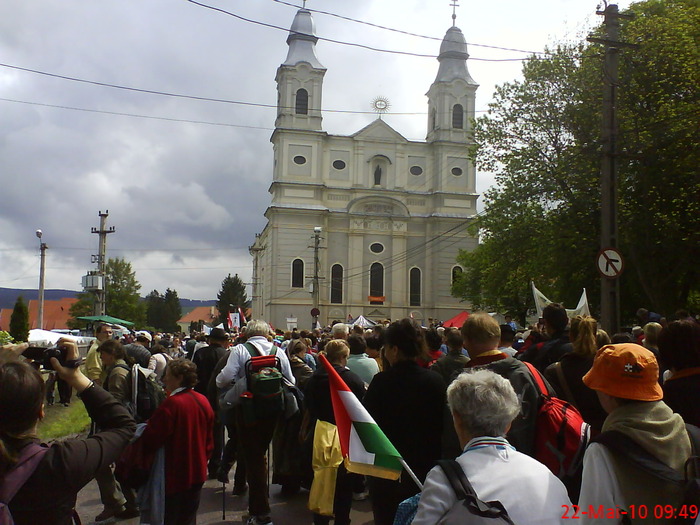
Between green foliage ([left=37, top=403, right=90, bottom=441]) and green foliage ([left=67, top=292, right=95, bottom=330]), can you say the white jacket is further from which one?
green foliage ([left=67, top=292, right=95, bottom=330])

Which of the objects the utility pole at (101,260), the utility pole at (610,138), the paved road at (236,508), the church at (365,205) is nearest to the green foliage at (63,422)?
the paved road at (236,508)

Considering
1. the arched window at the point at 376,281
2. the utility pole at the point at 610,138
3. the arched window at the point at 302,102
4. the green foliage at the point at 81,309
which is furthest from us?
the green foliage at the point at 81,309

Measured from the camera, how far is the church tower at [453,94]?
5909cm

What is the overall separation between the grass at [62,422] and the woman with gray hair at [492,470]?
9311 mm

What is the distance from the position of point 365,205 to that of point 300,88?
1151 cm

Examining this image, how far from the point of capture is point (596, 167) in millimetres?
21625

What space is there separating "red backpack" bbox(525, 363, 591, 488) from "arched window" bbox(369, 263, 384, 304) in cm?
5274

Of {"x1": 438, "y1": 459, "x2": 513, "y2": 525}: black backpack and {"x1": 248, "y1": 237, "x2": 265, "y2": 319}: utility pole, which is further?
{"x1": 248, "y1": 237, "x2": 265, "y2": 319}: utility pole

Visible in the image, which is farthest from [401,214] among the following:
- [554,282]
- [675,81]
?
[675,81]

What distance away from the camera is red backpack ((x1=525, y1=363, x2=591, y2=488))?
3930 millimetres

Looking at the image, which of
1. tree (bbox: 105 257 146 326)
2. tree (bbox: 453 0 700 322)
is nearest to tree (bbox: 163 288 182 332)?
tree (bbox: 105 257 146 326)

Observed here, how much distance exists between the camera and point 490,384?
9.45ft

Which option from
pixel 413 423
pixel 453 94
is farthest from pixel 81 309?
pixel 413 423

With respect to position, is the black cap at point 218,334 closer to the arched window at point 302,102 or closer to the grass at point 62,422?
the grass at point 62,422
